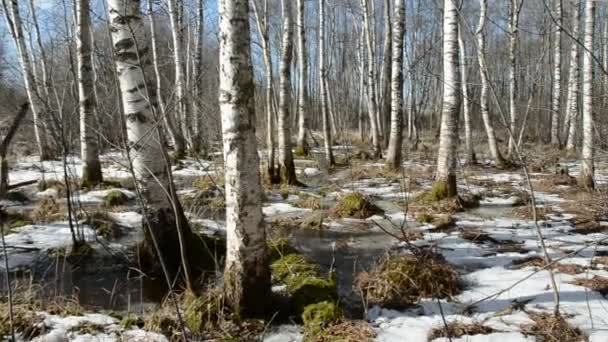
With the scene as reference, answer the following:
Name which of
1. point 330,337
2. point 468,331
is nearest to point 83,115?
A: point 330,337

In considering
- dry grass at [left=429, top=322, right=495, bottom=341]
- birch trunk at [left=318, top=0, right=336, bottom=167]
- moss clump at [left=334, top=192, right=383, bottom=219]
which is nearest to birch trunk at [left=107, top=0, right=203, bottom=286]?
dry grass at [left=429, top=322, right=495, bottom=341]

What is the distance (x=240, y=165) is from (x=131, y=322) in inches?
55.1

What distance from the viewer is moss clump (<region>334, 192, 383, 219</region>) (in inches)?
252

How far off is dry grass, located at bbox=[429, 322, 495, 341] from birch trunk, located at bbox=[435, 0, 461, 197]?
400 centimetres

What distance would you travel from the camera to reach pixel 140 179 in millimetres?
4098

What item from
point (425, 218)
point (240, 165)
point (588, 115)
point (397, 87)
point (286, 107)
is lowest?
point (425, 218)

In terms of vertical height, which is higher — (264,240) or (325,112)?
(325,112)

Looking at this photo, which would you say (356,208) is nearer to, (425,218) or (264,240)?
(425,218)

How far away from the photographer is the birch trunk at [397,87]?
361 inches

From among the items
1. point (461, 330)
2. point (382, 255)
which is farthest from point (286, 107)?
point (461, 330)

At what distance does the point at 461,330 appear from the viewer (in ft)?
9.30

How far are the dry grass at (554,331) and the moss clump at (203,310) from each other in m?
2.18

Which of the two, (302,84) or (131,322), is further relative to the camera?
(302,84)

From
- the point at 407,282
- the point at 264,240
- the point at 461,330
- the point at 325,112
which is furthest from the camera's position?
the point at 325,112
